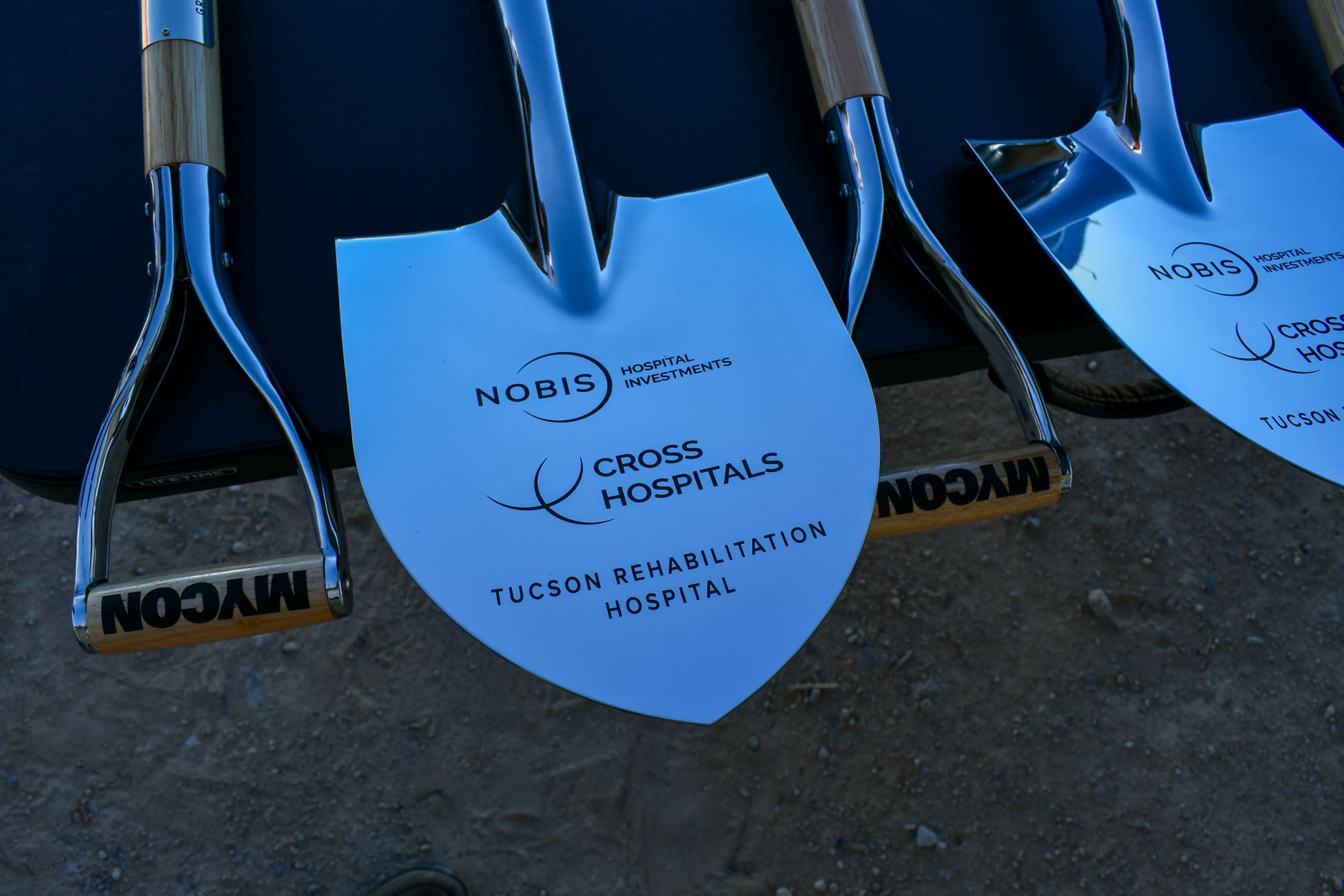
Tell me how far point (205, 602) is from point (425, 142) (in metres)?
0.36

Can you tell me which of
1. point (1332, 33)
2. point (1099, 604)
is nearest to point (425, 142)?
point (1332, 33)

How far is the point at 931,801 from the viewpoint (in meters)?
1.05

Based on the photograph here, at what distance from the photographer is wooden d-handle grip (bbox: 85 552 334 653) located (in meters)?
0.44

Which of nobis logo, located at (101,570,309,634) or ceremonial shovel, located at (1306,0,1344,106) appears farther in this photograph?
ceremonial shovel, located at (1306,0,1344,106)

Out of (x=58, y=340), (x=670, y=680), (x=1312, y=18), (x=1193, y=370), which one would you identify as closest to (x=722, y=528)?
(x=670, y=680)

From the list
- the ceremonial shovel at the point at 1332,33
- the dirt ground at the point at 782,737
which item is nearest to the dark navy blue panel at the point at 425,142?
the ceremonial shovel at the point at 1332,33

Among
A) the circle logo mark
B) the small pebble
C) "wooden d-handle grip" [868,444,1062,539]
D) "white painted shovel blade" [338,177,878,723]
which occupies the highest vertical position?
"white painted shovel blade" [338,177,878,723]

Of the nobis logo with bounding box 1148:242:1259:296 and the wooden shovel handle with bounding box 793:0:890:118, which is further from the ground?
the wooden shovel handle with bounding box 793:0:890:118

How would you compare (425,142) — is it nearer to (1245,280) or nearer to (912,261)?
(912,261)

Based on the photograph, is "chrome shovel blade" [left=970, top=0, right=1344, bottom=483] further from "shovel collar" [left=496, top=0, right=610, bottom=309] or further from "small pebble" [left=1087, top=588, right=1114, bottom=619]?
"small pebble" [left=1087, top=588, right=1114, bottom=619]

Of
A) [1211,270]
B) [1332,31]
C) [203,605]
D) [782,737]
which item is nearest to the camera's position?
[203,605]

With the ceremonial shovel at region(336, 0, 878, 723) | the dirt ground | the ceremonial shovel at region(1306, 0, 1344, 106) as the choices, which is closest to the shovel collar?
the ceremonial shovel at region(336, 0, 878, 723)

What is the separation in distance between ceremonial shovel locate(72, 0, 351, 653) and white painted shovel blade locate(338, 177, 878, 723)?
0.05 m

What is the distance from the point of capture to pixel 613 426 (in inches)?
18.8
